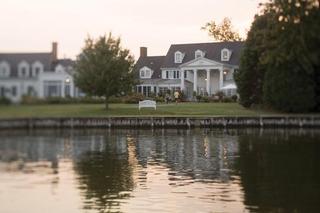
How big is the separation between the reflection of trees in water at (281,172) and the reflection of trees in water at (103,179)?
2451mm

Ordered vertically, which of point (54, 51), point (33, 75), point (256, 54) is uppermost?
point (256, 54)

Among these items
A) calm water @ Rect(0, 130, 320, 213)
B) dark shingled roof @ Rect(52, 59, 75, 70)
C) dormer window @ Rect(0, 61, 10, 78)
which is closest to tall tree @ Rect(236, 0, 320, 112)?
calm water @ Rect(0, 130, 320, 213)

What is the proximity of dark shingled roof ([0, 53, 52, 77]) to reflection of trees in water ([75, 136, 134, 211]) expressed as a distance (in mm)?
6108

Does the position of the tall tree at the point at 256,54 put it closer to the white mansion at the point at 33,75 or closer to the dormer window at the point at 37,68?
the white mansion at the point at 33,75

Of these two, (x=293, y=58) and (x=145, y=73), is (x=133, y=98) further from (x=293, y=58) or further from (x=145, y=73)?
(x=293, y=58)

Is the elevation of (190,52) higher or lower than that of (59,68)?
higher

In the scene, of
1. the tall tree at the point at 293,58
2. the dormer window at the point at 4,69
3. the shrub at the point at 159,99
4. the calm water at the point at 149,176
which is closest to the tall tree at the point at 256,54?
the tall tree at the point at 293,58

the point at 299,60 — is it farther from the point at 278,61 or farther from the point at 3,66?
the point at 3,66

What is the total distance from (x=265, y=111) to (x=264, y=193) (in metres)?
24.9

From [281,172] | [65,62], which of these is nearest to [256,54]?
[281,172]

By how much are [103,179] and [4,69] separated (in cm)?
906

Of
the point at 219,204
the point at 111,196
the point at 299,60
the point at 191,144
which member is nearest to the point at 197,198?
the point at 219,204

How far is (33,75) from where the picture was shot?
8.28ft

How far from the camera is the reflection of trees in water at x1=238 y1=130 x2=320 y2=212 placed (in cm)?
967
